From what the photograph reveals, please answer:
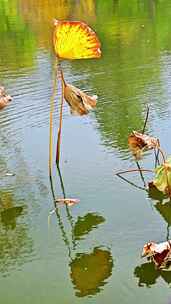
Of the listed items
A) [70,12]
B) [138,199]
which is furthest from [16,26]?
[138,199]

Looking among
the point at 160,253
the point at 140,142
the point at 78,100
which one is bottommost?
the point at 160,253

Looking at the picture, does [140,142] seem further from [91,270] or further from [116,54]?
[116,54]

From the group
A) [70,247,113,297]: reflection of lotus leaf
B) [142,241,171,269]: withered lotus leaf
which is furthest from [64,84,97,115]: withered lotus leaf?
[142,241,171,269]: withered lotus leaf

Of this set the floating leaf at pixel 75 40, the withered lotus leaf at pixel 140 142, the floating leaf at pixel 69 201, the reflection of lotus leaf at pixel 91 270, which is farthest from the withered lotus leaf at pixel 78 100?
the reflection of lotus leaf at pixel 91 270

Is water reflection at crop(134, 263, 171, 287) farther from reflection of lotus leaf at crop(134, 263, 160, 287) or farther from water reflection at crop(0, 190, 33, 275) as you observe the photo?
water reflection at crop(0, 190, 33, 275)

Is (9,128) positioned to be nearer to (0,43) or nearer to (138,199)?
(138,199)

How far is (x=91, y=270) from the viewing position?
Result: 377 centimetres

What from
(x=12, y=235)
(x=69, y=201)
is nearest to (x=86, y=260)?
(x=12, y=235)

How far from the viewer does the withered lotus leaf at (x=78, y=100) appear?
203 inches

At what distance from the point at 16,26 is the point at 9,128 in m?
11.9

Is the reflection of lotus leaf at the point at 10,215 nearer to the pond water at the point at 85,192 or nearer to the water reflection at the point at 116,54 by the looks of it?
the pond water at the point at 85,192

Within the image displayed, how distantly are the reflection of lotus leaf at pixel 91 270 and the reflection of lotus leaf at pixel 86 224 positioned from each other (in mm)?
285

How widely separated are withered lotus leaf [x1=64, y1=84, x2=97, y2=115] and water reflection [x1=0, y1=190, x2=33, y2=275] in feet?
2.96

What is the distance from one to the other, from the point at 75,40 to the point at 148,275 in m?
2.07
